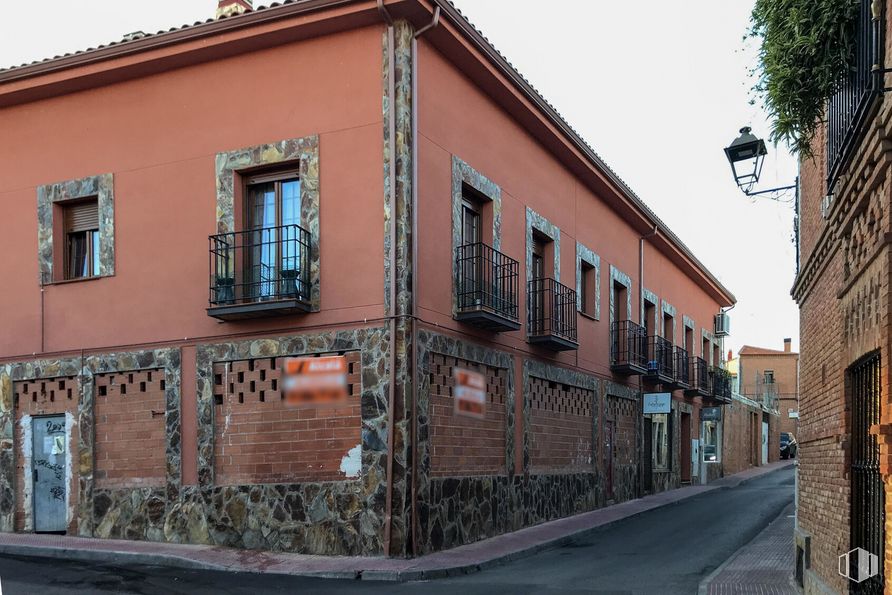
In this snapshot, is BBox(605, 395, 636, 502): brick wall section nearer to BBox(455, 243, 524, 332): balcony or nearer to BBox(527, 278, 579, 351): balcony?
BBox(527, 278, 579, 351): balcony

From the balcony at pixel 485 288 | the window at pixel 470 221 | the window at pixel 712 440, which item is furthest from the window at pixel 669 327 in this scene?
the window at pixel 470 221

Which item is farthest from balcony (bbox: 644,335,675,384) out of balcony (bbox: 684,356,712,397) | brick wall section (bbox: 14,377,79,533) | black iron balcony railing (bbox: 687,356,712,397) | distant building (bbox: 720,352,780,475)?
brick wall section (bbox: 14,377,79,533)

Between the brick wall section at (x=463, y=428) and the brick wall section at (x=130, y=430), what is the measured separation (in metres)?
4.33

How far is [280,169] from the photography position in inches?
522

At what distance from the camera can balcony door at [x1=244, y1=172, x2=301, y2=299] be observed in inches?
496

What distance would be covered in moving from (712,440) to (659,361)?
1092cm

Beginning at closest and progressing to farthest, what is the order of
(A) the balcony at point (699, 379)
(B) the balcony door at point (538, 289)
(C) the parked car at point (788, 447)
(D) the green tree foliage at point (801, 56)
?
(D) the green tree foliage at point (801, 56) < (B) the balcony door at point (538, 289) < (A) the balcony at point (699, 379) < (C) the parked car at point (788, 447)

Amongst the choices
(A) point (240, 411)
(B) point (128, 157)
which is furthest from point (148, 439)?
(B) point (128, 157)

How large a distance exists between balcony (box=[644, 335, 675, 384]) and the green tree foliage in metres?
17.1

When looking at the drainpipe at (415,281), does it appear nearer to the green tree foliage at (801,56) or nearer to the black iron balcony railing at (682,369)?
the green tree foliage at (801,56)

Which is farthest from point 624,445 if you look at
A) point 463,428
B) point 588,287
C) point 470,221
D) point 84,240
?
point 84,240

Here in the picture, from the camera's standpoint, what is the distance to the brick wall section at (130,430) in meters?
13.6

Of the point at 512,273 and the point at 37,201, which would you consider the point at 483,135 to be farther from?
the point at 37,201

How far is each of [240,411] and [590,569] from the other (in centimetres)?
558
